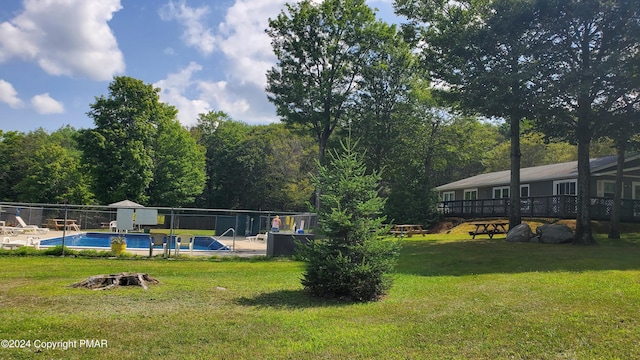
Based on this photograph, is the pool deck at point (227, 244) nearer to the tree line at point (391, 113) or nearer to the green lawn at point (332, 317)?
the green lawn at point (332, 317)

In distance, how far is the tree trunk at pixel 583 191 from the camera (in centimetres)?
1789

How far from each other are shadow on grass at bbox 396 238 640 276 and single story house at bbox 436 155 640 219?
20.7 ft

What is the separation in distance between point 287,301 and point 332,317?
146 centimetres

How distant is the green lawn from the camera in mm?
5160

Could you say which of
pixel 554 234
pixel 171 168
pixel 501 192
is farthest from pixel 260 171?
pixel 554 234

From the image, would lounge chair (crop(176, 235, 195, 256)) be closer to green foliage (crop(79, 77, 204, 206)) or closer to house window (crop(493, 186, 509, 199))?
green foliage (crop(79, 77, 204, 206))

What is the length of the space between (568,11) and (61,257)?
20713 mm

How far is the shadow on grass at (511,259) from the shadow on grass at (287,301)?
14.8ft

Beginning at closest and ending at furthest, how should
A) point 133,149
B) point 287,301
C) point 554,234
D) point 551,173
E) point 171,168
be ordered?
1. point 287,301
2. point 554,234
3. point 551,173
4. point 133,149
5. point 171,168

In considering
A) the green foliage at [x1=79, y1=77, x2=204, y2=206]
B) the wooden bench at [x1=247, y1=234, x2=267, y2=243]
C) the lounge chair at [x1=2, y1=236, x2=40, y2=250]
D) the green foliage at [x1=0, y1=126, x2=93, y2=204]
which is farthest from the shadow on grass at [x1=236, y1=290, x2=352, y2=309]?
the green foliage at [x1=0, y1=126, x2=93, y2=204]

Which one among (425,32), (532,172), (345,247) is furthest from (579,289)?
(532,172)

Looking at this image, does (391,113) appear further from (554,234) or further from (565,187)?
(554,234)

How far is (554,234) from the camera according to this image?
60.6 ft

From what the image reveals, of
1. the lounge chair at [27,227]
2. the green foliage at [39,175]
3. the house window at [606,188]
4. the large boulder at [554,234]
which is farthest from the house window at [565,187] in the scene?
the green foliage at [39,175]
